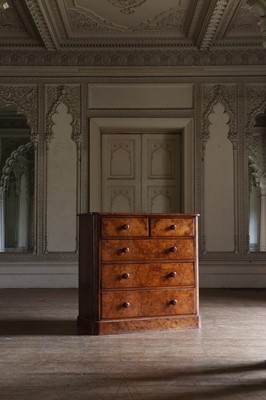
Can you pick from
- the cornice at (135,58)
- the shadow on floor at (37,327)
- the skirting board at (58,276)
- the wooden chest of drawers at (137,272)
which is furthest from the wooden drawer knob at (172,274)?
the cornice at (135,58)

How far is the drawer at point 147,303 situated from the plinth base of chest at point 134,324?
0.05 metres

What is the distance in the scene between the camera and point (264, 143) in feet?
27.2

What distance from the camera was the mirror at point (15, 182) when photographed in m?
8.27

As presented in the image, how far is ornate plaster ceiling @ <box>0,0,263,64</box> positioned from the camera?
21.8 feet

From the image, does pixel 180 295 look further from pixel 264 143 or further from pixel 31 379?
pixel 264 143

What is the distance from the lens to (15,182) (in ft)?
28.5

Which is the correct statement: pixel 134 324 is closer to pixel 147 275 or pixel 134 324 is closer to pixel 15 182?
pixel 147 275

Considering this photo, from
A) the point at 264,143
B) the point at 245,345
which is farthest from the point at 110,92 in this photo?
the point at 245,345

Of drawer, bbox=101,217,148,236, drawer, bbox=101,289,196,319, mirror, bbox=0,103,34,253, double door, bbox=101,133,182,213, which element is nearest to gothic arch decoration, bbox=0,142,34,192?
mirror, bbox=0,103,34,253

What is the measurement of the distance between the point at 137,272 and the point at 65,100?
14.4ft

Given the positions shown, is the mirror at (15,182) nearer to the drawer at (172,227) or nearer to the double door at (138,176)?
the double door at (138,176)

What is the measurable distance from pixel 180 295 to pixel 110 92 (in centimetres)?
439

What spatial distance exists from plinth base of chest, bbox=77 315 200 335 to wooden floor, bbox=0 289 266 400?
11 centimetres

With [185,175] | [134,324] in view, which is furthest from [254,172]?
[134,324]
